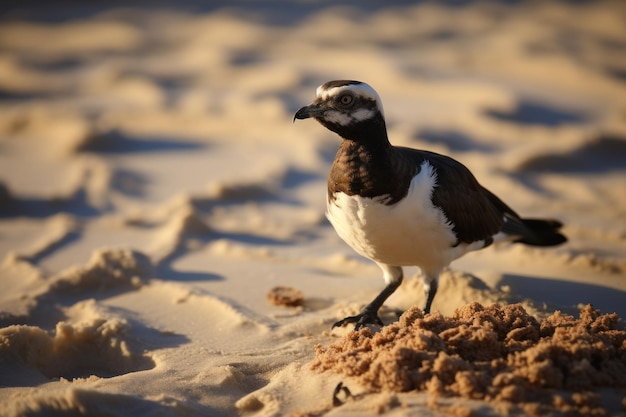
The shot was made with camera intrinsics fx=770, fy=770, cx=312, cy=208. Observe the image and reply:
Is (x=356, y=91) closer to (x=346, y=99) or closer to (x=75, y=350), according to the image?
(x=346, y=99)

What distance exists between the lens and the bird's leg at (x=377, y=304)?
15.9 ft

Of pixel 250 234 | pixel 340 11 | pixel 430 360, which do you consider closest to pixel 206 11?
pixel 340 11

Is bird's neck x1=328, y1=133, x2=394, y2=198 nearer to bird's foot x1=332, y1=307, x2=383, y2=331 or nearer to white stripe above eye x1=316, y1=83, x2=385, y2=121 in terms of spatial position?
white stripe above eye x1=316, y1=83, x2=385, y2=121

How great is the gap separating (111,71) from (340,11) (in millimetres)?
5696

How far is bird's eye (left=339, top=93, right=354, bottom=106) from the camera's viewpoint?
4.50 meters

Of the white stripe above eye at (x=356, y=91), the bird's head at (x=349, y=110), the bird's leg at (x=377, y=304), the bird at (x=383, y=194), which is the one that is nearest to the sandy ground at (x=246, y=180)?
the bird's leg at (x=377, y=304)

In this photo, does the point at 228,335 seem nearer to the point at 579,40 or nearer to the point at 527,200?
the point at 527,200


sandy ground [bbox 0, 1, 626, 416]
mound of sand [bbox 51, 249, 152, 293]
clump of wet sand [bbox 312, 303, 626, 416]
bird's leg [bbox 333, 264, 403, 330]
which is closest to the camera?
clump of wet sand [bbox 312, 303, 626, 416]

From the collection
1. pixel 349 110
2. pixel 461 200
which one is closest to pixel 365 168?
pixel 349 110

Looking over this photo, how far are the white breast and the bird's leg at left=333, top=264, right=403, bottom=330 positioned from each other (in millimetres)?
300

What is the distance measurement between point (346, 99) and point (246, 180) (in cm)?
438

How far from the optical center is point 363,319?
4852mm

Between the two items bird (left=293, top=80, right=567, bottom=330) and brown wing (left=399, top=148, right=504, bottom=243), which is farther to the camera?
brown wing (left=399, top=148, right=504, bottom=243)

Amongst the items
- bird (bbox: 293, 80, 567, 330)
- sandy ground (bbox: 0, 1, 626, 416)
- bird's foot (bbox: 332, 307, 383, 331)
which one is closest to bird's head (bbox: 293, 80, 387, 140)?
bird (bbox: 293, 80, 567, 330)
